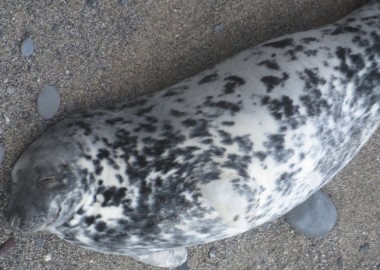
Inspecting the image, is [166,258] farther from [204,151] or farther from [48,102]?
[48,102]

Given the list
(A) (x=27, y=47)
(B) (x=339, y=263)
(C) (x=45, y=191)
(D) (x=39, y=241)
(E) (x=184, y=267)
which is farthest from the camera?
(B) (x=339, y=263)

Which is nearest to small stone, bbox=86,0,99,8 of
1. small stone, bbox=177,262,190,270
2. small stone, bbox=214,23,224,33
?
small stone, bbox=214,23,224,33

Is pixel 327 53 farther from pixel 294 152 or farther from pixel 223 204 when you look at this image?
pixel 223 204

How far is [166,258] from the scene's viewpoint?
2486 millimetres

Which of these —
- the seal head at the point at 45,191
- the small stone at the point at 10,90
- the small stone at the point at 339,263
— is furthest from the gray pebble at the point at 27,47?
the small stone at the point at 339,263

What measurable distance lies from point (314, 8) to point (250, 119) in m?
0.74

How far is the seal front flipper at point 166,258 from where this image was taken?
243 cm

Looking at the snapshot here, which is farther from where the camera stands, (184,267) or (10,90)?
(184,267)

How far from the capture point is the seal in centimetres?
206

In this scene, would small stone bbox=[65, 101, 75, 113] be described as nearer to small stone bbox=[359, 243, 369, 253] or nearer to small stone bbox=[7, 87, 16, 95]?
small stone bbox=[7, 87, 16, 95]

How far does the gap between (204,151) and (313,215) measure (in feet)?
3.08

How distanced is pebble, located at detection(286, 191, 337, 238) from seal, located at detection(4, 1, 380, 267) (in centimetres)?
49

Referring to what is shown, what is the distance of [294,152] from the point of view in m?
2.17

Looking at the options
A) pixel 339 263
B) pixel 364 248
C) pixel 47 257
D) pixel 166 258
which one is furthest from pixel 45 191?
pixel 364 248
